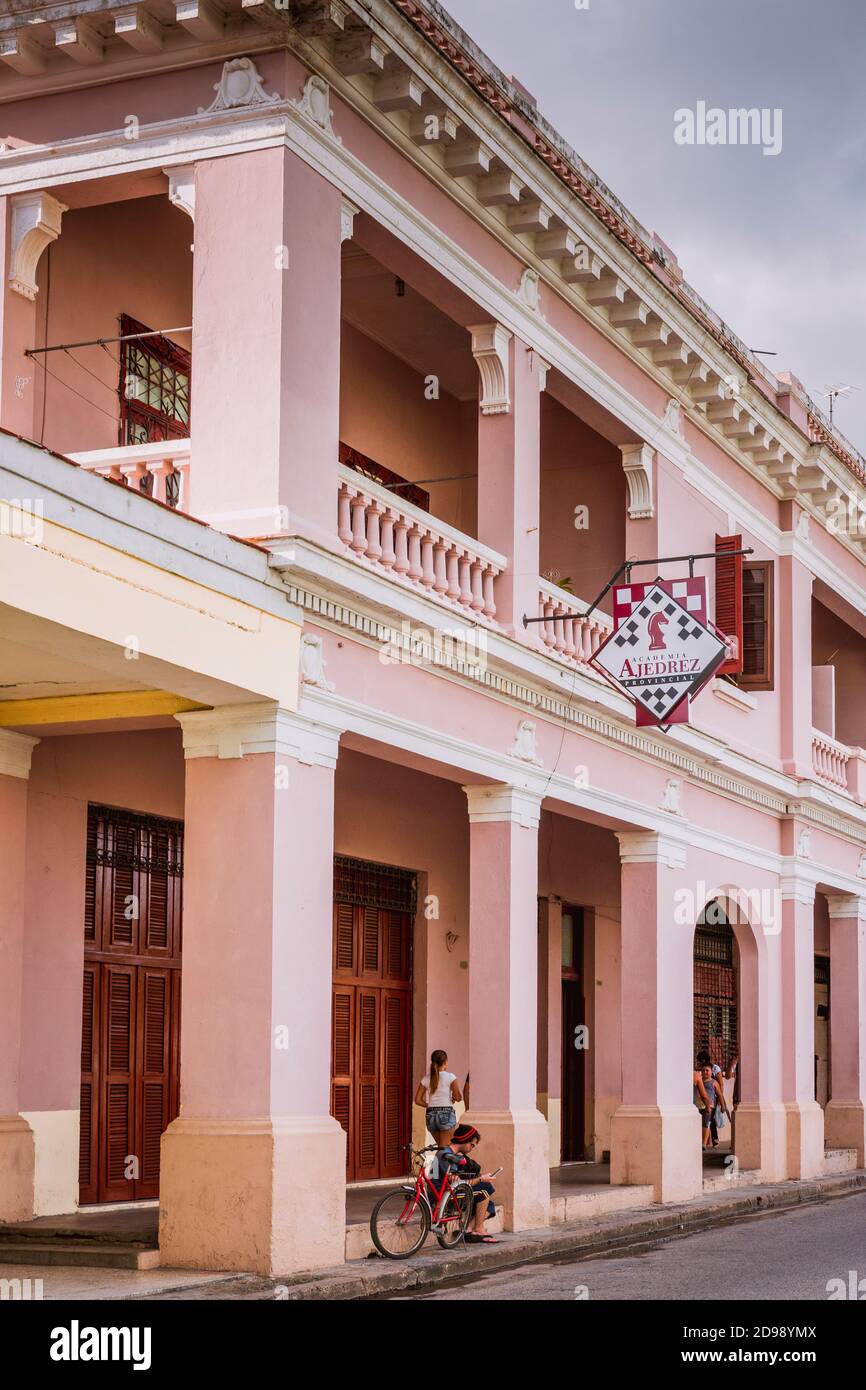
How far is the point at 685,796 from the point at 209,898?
7.96 meters

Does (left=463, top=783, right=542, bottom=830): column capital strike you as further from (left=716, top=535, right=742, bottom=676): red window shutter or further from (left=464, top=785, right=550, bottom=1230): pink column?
(left=716, top=535, right=742, bottom=676): red window shutter

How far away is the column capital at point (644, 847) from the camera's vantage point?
713 inches

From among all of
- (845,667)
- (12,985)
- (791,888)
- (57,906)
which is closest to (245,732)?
(57,906)

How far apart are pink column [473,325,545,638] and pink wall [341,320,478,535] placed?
2.02m

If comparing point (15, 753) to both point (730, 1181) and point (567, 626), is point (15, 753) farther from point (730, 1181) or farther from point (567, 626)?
point (730, 1181)

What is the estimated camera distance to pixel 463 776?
586 inches

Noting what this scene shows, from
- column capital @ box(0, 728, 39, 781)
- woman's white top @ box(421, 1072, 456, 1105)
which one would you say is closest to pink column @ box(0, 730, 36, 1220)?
column capital @ box(0, 728, 39, 781)

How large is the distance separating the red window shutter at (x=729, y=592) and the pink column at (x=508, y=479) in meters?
4.51

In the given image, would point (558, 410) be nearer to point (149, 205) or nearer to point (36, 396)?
point (149, 205)

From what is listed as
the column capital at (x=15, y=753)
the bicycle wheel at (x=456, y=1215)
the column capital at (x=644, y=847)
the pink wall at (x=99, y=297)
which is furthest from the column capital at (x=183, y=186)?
the column capital at (x=644, y=847)

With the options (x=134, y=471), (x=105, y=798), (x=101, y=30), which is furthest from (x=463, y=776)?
(x=101, y=30)

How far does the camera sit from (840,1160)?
918 inches

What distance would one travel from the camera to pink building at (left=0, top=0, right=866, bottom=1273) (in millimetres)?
11805
